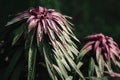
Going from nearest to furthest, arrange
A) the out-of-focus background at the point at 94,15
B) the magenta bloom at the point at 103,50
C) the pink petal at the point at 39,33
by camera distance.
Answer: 1. the pink petal at the point at 39,33
2. the magenta bloom at the point at 103,50
3. the out-of-focus background at the point at 94,15

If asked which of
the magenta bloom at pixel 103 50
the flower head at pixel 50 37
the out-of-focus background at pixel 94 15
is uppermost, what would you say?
the flower head at pixel 50 37

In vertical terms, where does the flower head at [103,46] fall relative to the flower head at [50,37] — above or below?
below

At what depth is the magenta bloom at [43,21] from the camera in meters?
2.72

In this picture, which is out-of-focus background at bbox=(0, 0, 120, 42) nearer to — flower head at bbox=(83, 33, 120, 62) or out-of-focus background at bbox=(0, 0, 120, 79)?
out-of-focus background at bbox=(0, 0, 120, 79)

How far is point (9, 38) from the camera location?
9.50 ft

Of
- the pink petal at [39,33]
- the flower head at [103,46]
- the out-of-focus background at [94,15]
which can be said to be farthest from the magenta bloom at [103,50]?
the out-of-focus background at [94,15]

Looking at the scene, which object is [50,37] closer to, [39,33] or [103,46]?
[39,33]

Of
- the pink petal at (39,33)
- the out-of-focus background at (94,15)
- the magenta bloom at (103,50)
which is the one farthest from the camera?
the out-of-focus background at (94,15)

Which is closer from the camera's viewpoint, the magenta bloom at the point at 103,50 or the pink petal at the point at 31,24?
the pink petal at the point at 31,24

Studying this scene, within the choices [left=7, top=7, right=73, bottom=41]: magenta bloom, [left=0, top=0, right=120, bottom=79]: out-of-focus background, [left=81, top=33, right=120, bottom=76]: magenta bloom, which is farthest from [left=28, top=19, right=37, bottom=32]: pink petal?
[left=0, top=0, right=120, bottom=79]: out-of-focus background

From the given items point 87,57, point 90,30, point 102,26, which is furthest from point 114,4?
point 87,57

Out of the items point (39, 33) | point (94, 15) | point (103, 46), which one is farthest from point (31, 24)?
point (94, 15)

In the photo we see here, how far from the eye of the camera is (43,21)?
9.06 feet

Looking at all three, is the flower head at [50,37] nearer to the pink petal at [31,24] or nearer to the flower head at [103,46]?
the pink petal at [31,24]
